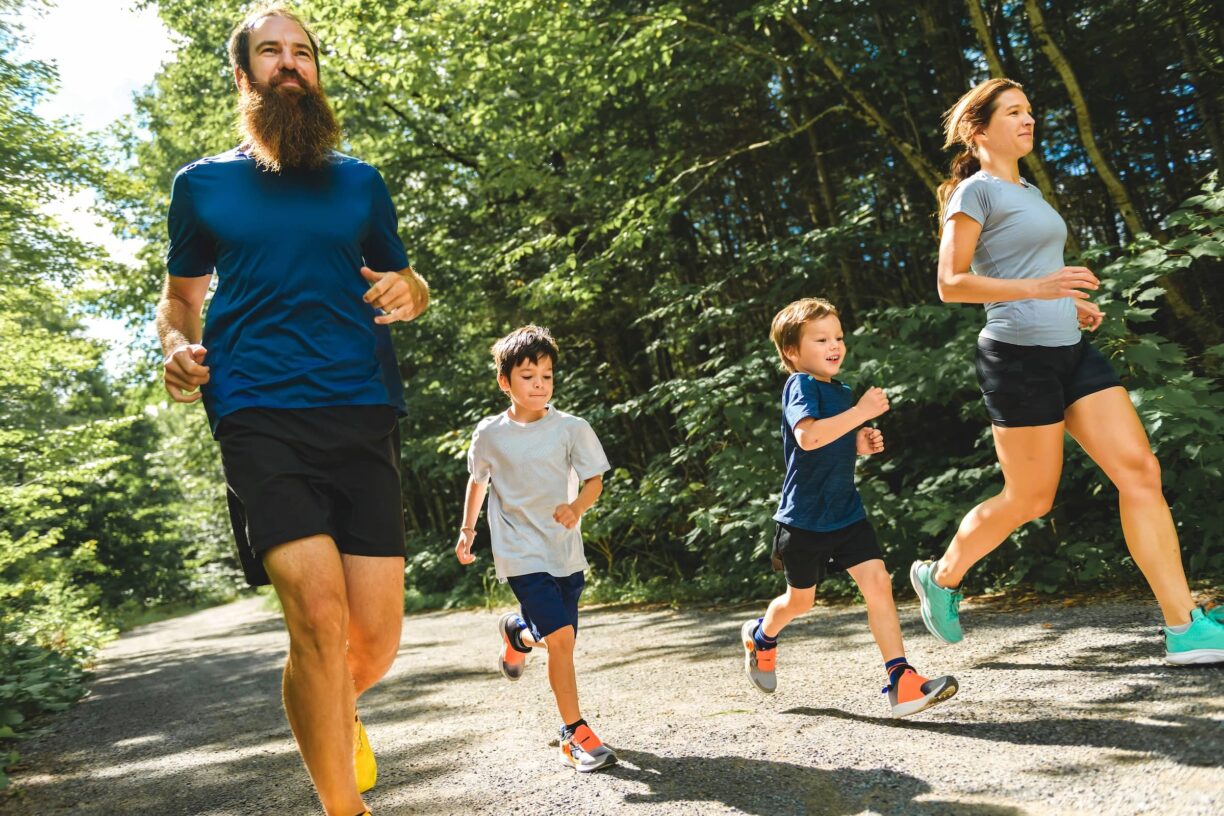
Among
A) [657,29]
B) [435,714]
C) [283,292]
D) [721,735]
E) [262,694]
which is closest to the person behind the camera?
[283,292]

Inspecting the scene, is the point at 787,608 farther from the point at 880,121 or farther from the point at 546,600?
the point at 880,121

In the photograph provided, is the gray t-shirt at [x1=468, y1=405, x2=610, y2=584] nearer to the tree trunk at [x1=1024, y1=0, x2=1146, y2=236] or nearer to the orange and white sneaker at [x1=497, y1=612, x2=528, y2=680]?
the orange and white sneaker at [x1=497, y1=612, x2=528, y2=680]

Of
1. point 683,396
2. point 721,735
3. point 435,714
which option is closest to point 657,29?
point 683,396

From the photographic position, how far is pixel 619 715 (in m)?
5.05

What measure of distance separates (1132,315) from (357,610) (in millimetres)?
5178

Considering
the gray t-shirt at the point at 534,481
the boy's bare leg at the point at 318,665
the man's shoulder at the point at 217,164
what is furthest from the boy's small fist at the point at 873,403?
the man's shoulder at the point at 217,164

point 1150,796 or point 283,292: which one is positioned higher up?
point 283,292

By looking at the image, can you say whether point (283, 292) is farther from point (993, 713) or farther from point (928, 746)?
point (993, 713)

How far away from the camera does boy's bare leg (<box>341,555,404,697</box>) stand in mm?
3104

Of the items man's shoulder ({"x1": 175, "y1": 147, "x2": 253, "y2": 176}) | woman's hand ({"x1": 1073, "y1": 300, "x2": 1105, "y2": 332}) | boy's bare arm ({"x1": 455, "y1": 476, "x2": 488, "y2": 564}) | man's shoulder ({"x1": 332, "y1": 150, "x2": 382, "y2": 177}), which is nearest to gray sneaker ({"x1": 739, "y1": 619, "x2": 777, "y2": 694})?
boy's bare arm ({"x1": 455, "y1": 476, "x2": 488, "y2": 564})

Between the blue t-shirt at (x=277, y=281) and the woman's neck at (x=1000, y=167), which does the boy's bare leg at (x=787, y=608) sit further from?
the blue t-shirt at (x=277, y=281)

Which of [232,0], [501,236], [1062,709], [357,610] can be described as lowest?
[1062,709]

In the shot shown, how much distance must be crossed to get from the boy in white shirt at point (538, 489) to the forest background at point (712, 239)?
11.4ft

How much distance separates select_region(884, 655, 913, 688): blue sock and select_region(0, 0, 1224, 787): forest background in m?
2.74
